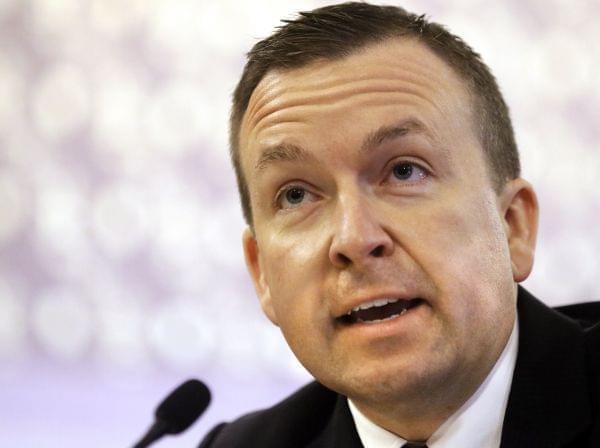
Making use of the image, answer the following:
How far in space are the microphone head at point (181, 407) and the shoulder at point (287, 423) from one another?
19cm

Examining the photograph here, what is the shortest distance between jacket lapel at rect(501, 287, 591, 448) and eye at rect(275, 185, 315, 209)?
41cm

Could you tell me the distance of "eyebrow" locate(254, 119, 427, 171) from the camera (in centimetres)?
132

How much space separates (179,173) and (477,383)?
1.16 meters

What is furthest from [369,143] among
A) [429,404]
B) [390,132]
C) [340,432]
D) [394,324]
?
[340,432]

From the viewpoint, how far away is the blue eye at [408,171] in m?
1.34

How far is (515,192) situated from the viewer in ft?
4.83

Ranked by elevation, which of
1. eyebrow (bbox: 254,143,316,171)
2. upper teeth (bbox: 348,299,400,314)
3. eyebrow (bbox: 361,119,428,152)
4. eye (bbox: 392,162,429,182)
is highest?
eyebrow (bbox: 254,143,316,171)

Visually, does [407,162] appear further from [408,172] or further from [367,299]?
[367,299]

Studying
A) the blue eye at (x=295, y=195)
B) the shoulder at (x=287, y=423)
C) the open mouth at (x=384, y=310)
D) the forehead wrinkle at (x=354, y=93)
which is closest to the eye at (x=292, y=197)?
the blue eye at (x=295, y=195)

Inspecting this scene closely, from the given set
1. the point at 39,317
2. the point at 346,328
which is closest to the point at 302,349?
the point at 346,328

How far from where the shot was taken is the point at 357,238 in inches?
48.6

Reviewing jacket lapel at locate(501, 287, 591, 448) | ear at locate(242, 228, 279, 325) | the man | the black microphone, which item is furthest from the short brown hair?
the black microphone

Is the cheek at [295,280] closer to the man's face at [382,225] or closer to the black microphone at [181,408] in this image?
the man's face at [382,225]

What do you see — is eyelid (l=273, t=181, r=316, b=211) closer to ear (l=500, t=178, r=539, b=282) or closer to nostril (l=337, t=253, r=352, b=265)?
nostril (l=337, t=253, r=352, b=265)
